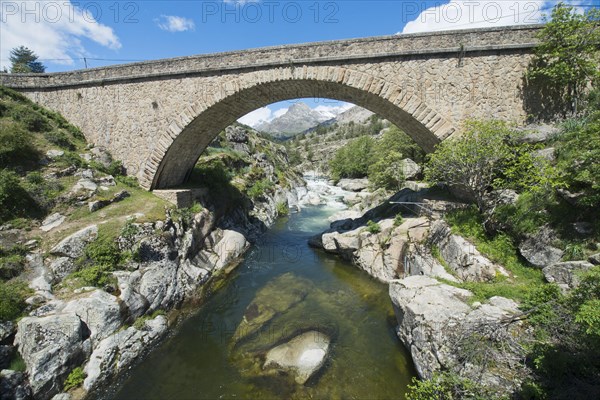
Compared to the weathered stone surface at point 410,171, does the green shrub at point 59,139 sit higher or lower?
higher

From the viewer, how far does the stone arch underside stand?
1155cm

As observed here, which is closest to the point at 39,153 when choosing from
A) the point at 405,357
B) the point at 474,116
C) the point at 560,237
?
the point at 405,357

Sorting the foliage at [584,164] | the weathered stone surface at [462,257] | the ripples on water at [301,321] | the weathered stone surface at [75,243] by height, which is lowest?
the ripples on water at [301,321]

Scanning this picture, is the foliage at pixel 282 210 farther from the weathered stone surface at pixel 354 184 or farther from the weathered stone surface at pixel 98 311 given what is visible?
the weathered stone surface at pixel 98 311

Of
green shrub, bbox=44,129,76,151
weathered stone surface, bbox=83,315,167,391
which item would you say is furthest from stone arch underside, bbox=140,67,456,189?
weathered stone surface, bbox=83,315,167,391

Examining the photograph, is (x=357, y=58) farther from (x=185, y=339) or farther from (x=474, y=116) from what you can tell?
(x=185, y=339)

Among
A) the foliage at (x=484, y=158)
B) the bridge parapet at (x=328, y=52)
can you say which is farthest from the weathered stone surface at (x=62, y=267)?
the foliage at (x=484, y=158)

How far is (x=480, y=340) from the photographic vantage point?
18.1ft

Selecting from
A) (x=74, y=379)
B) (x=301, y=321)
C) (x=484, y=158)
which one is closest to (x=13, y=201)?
(x=74, y=379)

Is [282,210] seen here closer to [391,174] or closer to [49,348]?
[391,174]

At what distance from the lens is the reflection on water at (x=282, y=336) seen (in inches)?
272

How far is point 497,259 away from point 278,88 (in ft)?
39.7

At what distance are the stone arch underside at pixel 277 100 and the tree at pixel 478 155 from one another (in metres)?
1.49

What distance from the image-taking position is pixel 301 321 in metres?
9.59
